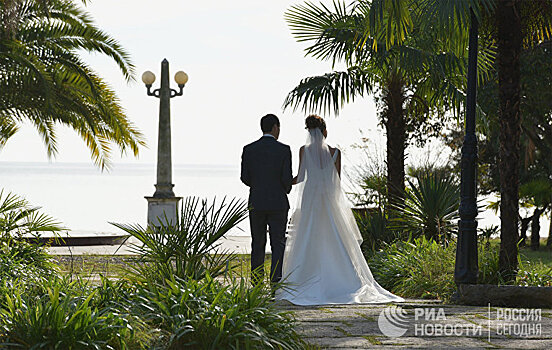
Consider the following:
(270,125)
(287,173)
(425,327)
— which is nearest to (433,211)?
(287,173)

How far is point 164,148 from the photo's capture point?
18.9 m

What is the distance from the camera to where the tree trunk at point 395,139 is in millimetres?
13430

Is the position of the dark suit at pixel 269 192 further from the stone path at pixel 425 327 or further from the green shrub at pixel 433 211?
the green shrub at pixel 433 211

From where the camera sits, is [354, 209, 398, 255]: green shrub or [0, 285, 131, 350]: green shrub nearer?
[0, 285, 131, 350]: green shrub

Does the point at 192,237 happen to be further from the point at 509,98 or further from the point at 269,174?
the point at 509,98

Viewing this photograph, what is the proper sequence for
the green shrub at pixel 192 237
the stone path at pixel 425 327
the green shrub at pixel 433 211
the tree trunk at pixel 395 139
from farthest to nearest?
the tree trunk at pixel 395 139 → the green shrub at pixel 433 211 → the green shrub at pixel 192 237 → the stone path at pixel 425 327

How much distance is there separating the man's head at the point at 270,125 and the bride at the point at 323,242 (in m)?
0.77

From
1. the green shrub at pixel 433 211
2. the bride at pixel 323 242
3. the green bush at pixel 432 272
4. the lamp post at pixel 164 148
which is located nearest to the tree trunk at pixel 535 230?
the lamp post at pixel 164 148

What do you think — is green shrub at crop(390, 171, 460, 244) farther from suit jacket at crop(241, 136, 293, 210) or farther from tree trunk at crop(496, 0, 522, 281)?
suit jacket at crop(241, 136, 293, 210)

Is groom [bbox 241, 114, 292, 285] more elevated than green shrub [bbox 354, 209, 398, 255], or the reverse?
groom [bbox 241, 114, 292, 285]

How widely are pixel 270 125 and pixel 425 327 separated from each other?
10.7ft

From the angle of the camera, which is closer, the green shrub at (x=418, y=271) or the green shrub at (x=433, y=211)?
the green shrub at (x=418, y=271)

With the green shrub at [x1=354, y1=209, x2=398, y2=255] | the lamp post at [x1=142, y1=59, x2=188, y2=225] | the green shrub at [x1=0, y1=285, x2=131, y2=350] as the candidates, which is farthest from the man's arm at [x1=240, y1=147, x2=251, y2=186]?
the lamp post at [x1=142, y1=59, x2=188, y2=225]

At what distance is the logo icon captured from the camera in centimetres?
562
